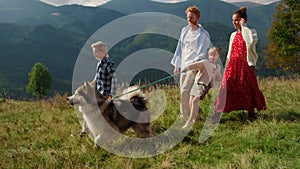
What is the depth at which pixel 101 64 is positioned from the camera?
6297mm

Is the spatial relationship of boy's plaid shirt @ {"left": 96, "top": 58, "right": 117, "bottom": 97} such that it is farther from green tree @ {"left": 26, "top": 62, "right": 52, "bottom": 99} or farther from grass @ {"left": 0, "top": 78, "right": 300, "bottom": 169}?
green tree @ {"left": 26, "top": 62, "right": 52, "bottom": 99}

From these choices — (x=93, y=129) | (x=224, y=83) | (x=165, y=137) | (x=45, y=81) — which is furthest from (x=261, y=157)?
(x=45, y=81)

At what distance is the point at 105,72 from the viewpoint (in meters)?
6.27

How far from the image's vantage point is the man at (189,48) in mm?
6254

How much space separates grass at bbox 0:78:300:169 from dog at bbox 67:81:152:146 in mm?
395

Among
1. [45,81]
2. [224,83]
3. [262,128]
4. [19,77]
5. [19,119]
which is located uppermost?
[224,83]

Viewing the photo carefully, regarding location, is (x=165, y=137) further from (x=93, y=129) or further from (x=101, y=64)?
(x=101, y=64)

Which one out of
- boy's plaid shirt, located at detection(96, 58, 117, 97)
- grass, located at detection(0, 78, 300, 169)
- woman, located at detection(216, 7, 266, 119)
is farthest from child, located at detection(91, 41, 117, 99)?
woman, located at detection(216, 7, 266, 119)

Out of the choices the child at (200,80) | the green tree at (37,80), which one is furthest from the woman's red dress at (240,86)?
the green tree at (37,80)

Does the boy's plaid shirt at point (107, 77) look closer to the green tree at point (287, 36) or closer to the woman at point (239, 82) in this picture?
the woman at point (239, 82)

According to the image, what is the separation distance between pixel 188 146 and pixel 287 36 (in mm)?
43659

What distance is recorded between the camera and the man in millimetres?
6254

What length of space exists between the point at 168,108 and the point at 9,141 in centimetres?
420

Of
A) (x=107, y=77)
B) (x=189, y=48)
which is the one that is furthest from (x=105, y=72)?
(x=189, y=48)
